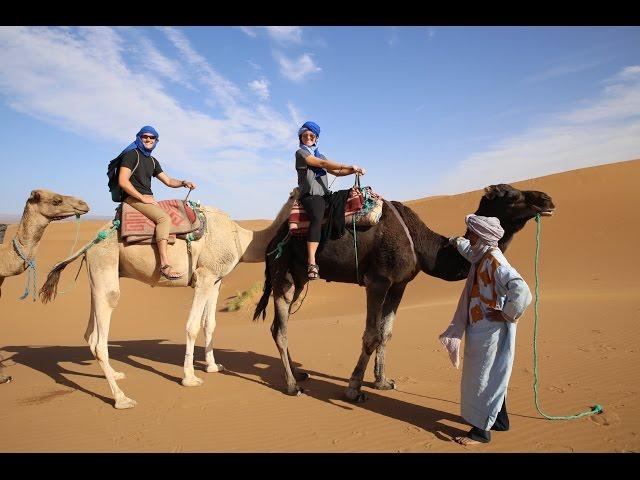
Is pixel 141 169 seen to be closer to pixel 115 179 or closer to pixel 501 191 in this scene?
pixel 115 179

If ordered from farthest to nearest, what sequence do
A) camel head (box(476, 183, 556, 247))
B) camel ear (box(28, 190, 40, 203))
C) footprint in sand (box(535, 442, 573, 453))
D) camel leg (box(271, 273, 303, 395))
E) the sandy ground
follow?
camel leg (box(271, 273, 303, 395)) → camel ear (box(28, 190, 40, 203)) → camel head (box(476, 183, 556, 247)) → the sandy ground → footprint in sand (box(535, 442, 573, 453))

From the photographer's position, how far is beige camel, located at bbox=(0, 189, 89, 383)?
5789mm

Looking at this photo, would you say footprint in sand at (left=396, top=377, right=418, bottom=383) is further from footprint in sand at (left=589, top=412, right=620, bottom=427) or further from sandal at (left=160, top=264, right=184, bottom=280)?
sandal at (left=160, top=264, right=184, bottom=280)

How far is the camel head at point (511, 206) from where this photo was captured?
15.9ft

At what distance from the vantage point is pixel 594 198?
22.6m

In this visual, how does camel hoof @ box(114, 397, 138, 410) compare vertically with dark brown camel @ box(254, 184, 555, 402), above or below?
below

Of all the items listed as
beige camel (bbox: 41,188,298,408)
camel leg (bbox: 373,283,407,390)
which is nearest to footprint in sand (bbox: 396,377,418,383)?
camel leg (bbox: 373,283,407,390)

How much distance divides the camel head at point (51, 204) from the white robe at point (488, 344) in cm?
541

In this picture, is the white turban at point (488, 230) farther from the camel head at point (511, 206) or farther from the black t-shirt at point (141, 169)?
the black t-shirt at point (141, 169)

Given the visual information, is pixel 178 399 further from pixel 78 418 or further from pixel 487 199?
pixel 487 199

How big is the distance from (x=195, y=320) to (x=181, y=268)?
31.1 inches

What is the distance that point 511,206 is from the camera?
4980 mm

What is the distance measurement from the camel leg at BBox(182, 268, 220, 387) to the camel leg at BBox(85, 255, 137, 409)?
33.5 inches

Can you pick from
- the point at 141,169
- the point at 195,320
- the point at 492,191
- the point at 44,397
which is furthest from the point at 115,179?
the point at 492,191
